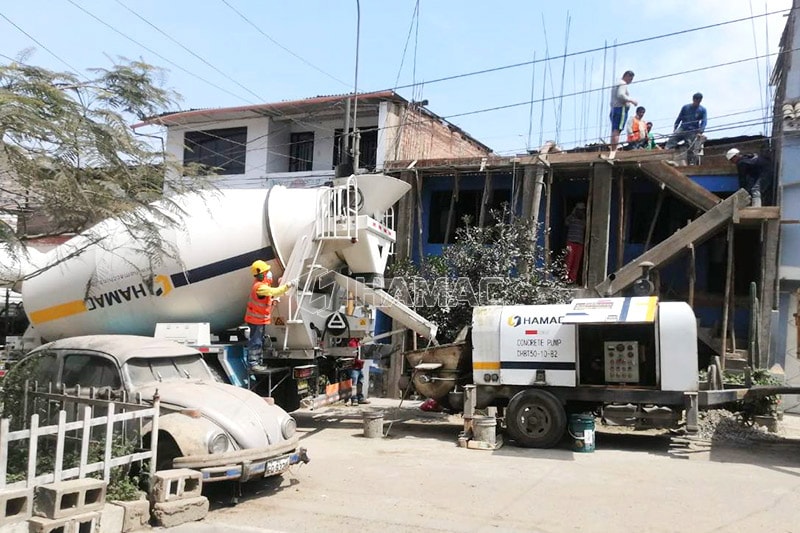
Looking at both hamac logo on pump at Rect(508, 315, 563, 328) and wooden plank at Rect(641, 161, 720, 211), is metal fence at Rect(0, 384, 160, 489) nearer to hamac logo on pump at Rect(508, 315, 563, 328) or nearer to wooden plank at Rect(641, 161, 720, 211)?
hamac logo on pump at Rect(508, 315, 563, 328)

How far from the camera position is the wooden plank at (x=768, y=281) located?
13555 mm

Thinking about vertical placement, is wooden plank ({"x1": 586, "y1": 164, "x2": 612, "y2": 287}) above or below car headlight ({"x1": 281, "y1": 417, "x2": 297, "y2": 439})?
above

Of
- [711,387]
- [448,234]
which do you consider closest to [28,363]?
[711,387]

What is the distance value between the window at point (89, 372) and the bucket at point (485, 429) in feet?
16.7

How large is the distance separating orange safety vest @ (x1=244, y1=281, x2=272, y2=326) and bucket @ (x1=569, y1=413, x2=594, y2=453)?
4.83m

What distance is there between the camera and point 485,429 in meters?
10.1

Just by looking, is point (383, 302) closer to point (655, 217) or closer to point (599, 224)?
point (599, 224)

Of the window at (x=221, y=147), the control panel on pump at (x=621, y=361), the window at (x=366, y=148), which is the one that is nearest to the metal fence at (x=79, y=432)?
the control panel on pump at (x=621, y=361)

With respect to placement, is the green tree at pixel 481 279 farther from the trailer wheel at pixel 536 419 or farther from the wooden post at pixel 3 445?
Result: the wooden post at pixel 3 445

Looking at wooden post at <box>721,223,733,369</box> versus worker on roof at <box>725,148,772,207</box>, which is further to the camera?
worker on roof at <box>725,148,772,207</box>

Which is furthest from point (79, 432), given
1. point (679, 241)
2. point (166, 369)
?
point (679, 241)

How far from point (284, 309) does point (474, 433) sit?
141 inches

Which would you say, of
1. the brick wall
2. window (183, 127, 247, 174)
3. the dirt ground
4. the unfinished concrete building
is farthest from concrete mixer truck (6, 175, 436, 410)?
window (183, 127, 247, 174)

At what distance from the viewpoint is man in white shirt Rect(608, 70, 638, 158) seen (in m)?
16.1
